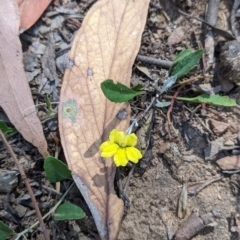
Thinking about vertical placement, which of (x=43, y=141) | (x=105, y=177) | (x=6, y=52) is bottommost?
(x=105, y=177)

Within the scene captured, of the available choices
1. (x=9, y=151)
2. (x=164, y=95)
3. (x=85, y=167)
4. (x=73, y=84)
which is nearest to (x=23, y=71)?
(x=73, y=84)

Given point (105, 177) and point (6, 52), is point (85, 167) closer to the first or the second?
point (105, 177)

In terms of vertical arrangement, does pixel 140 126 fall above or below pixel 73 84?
below

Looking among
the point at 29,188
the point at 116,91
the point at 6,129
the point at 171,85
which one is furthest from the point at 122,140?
the point at 6,129

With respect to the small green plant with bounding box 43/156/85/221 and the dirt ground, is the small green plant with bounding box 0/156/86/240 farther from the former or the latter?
the dirt ground

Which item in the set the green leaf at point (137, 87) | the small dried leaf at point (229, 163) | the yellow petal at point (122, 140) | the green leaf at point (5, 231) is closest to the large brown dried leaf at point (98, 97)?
the green leaf at point (137, 87)

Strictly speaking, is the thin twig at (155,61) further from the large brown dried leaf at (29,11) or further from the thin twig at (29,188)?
the thin twig at (29,188)
